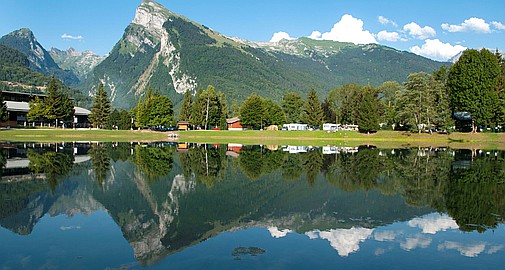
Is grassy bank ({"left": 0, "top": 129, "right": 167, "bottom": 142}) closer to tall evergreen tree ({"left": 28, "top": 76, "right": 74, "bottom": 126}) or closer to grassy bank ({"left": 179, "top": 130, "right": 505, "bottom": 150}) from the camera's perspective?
grassy bank ({"left": 179, "top": 130, "right": 505, "bottom": 150})

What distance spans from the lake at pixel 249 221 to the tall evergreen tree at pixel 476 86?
177 feet

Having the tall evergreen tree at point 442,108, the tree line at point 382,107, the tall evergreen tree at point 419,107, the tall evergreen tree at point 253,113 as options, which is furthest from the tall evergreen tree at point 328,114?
the tall evergreen tree at point 442,108

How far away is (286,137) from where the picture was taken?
3356 inches

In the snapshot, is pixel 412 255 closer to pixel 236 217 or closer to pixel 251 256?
pixel 251 256

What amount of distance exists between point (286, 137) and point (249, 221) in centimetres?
7008

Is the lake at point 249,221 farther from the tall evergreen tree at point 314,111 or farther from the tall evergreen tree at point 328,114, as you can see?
the tall evergreen tree at point 328,114

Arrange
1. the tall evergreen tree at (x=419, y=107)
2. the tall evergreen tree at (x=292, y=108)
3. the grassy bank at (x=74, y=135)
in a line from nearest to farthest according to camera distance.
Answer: the grassy bank at (x=74, y=135) < the tall evergreen tree at (x=419, y=107) < the tall evergreen tree at (x=292, y=108)

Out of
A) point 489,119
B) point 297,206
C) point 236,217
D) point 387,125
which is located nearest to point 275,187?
point 297,206

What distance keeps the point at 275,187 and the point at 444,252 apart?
1167 centimetres

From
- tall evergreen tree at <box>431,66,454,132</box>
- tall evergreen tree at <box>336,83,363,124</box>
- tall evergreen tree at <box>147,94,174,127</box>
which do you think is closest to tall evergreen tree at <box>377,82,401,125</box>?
tall evergreen tree at <box>336,83,363,124</box>

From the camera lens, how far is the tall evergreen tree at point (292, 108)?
127375mm

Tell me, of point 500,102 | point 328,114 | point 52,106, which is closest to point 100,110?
point 52,106

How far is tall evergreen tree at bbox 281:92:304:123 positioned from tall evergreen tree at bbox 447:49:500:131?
52.1 metres

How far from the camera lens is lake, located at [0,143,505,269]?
37.1ft
